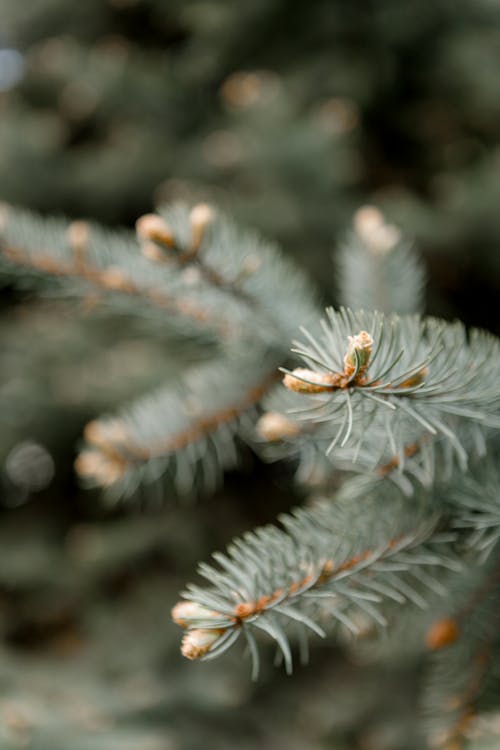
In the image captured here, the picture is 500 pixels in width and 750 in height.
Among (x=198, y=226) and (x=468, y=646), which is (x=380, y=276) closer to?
(x=198, y=226)

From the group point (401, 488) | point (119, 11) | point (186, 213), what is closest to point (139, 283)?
point (186, 213)

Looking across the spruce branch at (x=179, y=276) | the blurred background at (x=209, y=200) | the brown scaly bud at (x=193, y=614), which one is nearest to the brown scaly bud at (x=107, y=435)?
the spruce branch at (x=179, y=276)

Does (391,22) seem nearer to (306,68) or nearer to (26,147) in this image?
(306,68)

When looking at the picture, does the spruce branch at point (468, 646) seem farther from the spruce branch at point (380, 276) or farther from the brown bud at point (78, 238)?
the brown bud at point (78, 238)

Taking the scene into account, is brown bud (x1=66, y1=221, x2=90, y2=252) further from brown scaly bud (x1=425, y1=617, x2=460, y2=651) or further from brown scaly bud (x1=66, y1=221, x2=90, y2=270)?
brown scaly bud (x1=425, y1=617, x2=460, y2=651)

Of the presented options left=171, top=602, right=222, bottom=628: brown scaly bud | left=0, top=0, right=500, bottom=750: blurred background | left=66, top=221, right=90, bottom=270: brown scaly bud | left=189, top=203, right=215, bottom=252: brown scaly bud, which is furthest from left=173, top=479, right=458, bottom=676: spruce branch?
left=0, top=0, right=500, bottom=750: blurred background
